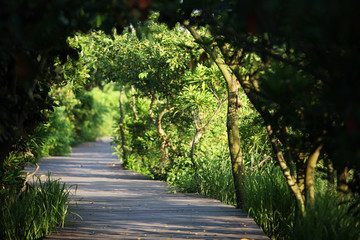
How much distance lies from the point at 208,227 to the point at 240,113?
18.8ft

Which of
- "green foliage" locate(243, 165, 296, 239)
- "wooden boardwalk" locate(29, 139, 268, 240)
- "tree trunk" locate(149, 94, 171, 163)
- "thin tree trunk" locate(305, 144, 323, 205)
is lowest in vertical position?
"wooden boardwalk" locate(29, 139, 268, 240)

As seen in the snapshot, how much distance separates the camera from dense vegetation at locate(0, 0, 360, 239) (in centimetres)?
196

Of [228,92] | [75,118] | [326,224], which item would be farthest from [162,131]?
[75,118]

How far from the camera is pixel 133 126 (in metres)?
15.1

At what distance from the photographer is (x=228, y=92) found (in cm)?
734

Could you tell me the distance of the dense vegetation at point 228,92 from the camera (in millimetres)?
1958

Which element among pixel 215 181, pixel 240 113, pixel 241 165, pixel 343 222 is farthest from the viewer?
pixel 240 113

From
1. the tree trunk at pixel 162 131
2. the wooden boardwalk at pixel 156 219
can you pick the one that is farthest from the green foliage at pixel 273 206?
the tree trunk at pixel 162 131

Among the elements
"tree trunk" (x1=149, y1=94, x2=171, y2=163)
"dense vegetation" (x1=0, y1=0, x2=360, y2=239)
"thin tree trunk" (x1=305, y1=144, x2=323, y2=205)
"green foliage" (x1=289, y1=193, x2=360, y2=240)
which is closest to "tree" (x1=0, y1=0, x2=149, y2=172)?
"dense vegetation" (x1=0, y1=0, x2=360, y2=239)

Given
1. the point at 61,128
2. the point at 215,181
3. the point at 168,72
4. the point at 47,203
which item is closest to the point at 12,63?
the point at 47,203

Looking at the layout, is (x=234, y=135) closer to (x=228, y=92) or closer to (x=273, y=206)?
(x=228, y=92)

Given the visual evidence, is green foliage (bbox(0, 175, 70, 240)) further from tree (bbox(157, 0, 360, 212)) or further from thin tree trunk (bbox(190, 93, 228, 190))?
thin tree trunk (bbox(190, 93, 228, 190))

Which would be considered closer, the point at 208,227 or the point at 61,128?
the point at 208,227

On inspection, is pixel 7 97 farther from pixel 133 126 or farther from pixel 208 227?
pixel 133 126
